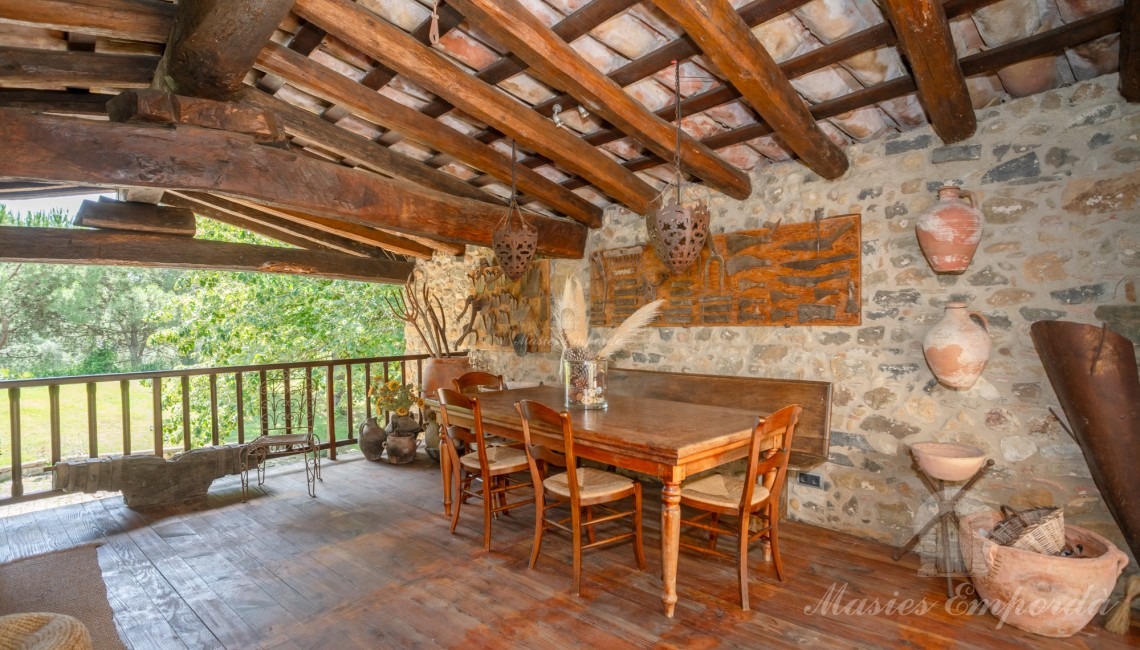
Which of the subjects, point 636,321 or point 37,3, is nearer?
point 37,3

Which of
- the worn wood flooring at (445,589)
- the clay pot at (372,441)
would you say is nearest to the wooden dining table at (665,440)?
the worn wood flooring at (445,589)

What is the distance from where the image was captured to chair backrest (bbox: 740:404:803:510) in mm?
2377

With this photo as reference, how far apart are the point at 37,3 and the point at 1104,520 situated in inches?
202

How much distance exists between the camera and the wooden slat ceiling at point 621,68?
2.31m

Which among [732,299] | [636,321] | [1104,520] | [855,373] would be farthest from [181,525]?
[1104,520]

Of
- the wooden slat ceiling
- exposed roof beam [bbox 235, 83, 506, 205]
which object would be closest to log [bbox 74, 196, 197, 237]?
the wooden slat ceiling

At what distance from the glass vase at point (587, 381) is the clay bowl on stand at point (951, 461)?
5.32ft

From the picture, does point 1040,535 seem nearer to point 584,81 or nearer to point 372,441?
point 584,81

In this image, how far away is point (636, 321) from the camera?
2973 millimetres

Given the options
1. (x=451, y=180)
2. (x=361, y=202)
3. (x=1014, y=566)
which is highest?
(x=451, y=180)

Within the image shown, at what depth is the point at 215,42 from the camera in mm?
2283

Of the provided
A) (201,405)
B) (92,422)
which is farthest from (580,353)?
(201,405)

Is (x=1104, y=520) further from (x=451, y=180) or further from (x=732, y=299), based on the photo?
(x=451, y=180)

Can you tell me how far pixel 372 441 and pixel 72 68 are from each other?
3416 mm
